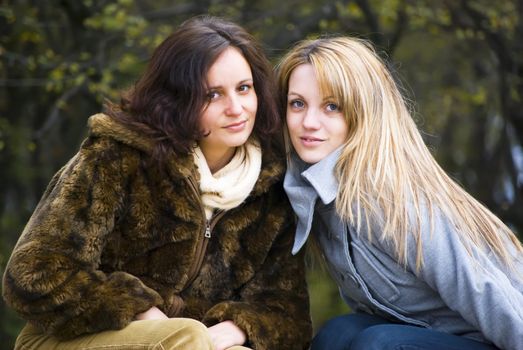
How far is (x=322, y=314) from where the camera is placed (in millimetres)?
9164

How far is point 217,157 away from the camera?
354 cm

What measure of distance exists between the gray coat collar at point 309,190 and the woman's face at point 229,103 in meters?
0.28

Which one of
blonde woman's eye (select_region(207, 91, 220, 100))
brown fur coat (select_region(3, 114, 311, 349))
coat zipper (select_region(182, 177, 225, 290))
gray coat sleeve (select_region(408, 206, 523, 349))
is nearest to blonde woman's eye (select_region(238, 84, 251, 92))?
blonde woman's eye (select_region(207, 91, 220, 100))

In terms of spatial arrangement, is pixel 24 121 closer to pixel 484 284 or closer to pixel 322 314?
pixel 322 314

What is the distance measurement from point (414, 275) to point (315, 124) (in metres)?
0.70

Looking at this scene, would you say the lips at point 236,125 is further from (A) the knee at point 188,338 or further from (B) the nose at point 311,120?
(A) the knee at point 188,338

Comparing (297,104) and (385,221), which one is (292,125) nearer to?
(297,104)

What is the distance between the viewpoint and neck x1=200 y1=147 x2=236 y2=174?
3.52 metres

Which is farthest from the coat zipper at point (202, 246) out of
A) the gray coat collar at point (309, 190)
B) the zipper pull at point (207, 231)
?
the gray coat collar at point (309, 190)

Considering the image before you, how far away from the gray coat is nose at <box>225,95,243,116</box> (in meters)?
0.34

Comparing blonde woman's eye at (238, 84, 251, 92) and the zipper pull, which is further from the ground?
blonde woman's eye at (238, 84, 251, 92)

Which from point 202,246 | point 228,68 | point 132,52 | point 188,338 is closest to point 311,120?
point 228,68

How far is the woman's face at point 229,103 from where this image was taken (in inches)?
133

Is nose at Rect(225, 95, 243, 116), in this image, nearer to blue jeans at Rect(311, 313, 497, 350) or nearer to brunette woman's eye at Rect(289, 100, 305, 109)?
brunette woman's eye at Rect(289, 100, 305, 109)
